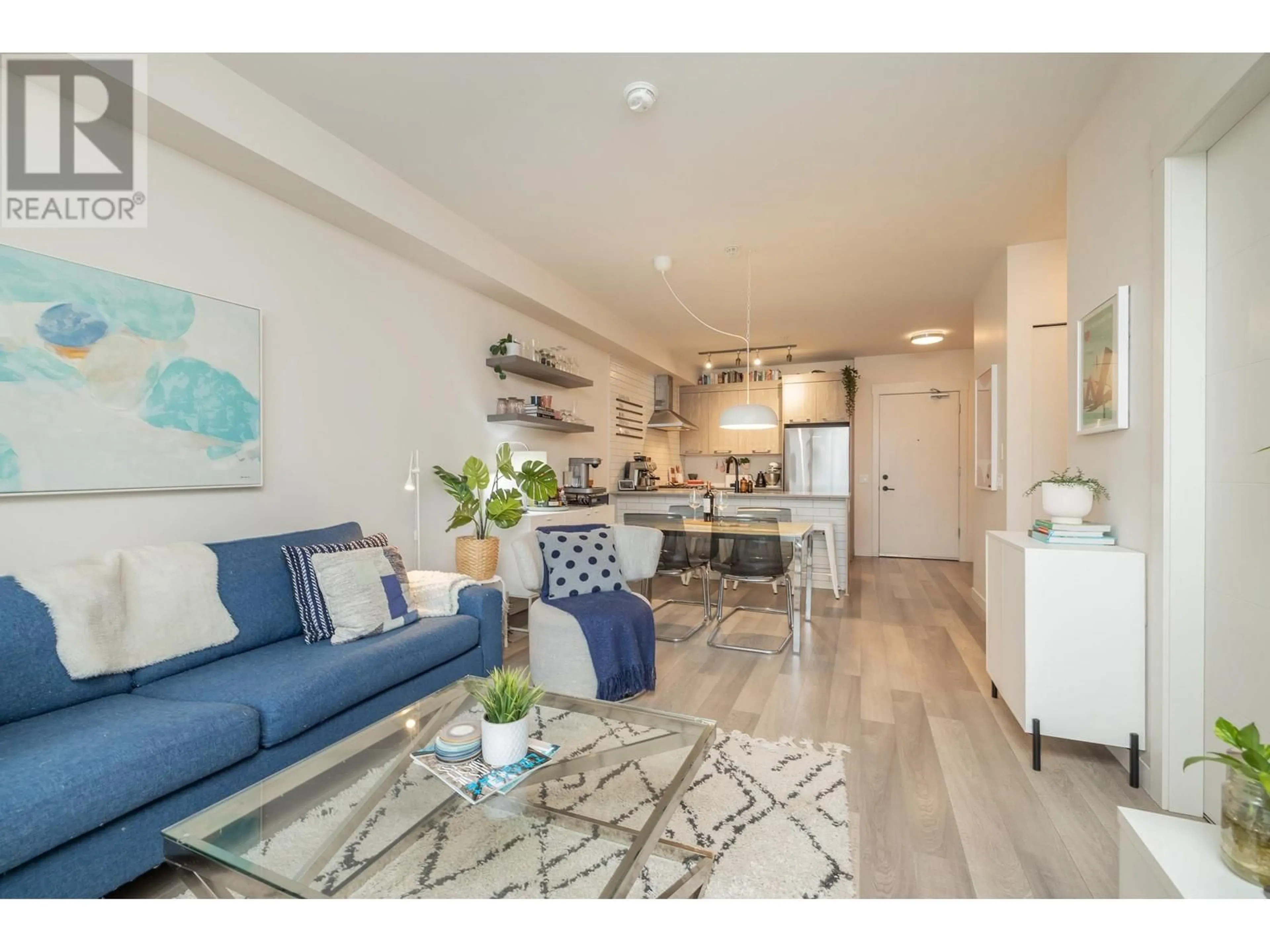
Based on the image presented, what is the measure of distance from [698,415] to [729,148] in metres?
5.50

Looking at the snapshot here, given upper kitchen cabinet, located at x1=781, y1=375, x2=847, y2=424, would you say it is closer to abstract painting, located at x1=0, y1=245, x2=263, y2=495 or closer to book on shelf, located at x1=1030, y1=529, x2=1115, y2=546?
book on shelf, located at x1=1030, y1=529, x2=1115, y2=546

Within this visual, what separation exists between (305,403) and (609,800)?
2.48 meters

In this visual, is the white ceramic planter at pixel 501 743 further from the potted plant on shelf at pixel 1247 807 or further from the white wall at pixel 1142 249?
the white wall at pixel 1142 249

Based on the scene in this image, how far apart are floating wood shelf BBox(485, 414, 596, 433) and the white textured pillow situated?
5.86 ft

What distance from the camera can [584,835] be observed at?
128 centimetres

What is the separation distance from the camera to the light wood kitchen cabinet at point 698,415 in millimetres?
8148

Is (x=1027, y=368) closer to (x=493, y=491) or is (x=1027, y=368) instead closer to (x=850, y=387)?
(x=850, y=387)

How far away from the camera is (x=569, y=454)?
5.39 meters

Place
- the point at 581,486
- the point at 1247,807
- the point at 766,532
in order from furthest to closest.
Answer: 1. the point at 581,486
2. the point at 766,532
3. the point at 1247,807

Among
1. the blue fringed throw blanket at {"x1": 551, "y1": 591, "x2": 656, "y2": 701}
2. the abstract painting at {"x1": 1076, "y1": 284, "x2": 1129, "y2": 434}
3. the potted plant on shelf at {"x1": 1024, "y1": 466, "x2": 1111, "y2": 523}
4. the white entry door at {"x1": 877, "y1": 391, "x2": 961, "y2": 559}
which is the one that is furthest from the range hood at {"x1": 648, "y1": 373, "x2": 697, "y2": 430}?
the potted plant on shelf at {"x1": 1024, "y1": 466, "x2": 1111, "y2": 523}

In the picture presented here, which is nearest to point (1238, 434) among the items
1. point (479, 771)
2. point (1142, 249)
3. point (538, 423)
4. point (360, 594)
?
point (1142, 249)

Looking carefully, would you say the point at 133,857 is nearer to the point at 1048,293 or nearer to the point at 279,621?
the point at 279,621

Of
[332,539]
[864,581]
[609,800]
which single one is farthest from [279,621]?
[864,581]

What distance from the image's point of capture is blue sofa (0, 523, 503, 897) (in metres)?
1.28
